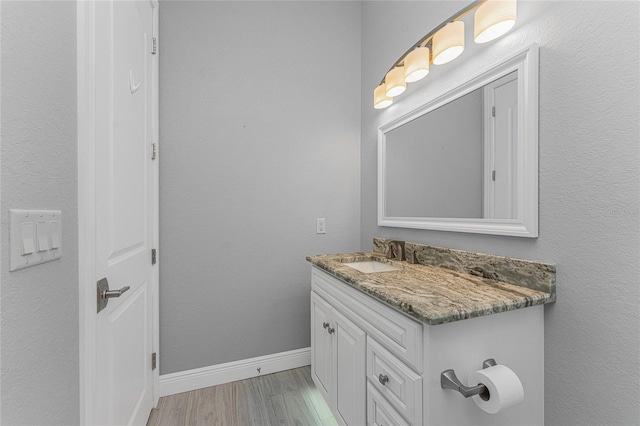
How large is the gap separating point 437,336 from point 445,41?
1.20 meters

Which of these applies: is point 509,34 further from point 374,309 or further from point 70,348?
point 70,348

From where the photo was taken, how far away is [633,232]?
76 centimetres

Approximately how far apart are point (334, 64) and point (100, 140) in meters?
1.67

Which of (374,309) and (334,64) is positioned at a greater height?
(334,64)

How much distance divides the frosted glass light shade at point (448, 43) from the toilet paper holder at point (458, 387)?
1.25 metres

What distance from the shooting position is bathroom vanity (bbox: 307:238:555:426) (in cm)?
83

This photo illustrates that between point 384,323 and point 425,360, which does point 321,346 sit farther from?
point 425,360

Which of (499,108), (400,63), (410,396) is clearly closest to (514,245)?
(499,108)

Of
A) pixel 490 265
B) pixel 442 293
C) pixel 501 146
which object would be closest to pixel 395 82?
pixel 501 146

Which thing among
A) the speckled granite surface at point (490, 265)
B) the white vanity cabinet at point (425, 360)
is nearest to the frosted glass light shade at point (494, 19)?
the speckled granite surface at point (490, 265)

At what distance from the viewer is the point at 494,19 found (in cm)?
104

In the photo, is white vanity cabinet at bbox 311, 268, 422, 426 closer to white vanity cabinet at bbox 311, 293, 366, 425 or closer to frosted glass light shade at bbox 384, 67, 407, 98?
white vanity cabinet at bbox 311, 293, 366, 425

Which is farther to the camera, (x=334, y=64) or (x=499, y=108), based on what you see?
(x=334, y=64)

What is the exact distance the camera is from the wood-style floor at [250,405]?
1.54m
